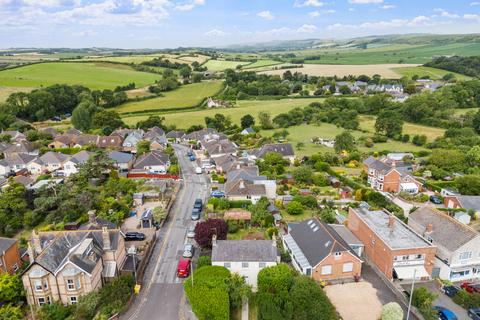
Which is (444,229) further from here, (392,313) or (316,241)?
(392,313)

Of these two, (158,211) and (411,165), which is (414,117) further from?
→ (158,211)

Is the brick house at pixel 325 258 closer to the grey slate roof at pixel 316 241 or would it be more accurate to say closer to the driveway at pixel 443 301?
the grey slate roof at pixel 316 241

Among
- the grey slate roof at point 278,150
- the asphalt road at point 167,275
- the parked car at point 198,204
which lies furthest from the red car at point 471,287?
the grey slate roof at point 278,150

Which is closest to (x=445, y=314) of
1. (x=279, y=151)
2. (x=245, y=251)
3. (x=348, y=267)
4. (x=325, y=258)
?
(x=348, y=267)

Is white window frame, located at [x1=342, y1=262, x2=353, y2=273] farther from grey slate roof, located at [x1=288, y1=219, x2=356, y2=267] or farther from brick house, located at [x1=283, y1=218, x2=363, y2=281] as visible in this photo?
grey slate roof, located at [x1=288, y1=219, x2=356, y2=267]

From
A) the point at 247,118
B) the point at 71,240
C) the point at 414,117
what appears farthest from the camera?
the point at 414,117

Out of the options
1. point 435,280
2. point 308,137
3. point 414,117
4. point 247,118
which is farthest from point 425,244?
point 414,117
